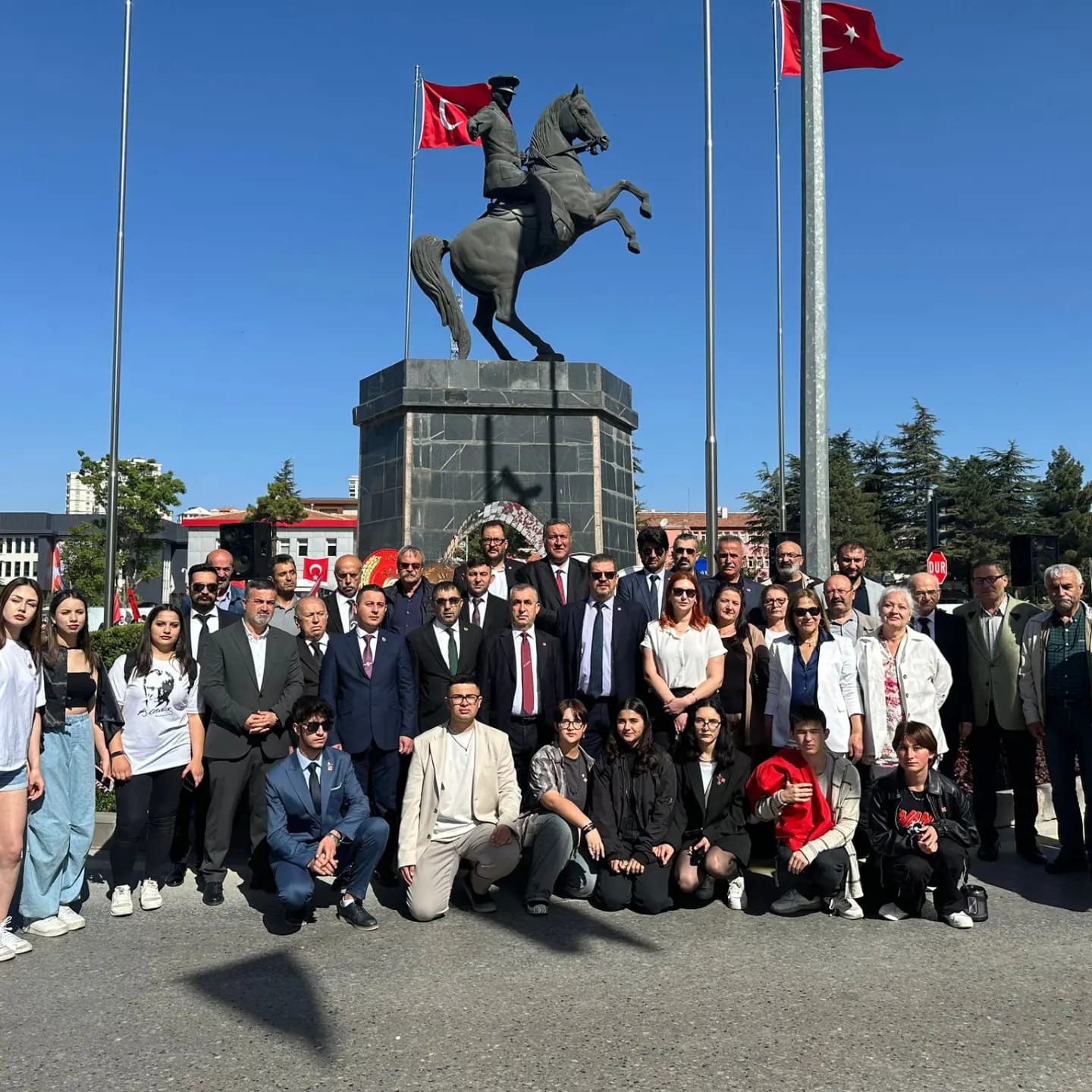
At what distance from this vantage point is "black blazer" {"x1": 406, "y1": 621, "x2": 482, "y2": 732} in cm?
652

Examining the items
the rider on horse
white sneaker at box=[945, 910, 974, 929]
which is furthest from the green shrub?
white sneaker at box=[945, 910, 974, 929]

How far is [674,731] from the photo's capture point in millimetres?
6328

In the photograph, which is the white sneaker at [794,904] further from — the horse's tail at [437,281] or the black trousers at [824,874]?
the horse's tail at [437,281]

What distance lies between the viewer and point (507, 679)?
20.8 feet

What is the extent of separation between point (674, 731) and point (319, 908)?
2.25 m

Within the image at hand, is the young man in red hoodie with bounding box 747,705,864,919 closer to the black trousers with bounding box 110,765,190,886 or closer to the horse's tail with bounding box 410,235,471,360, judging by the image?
the black trousers with bounding box 110,765,190,886

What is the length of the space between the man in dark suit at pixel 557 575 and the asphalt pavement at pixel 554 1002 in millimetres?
2341

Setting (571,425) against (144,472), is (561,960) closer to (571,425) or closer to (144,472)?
(571,425)

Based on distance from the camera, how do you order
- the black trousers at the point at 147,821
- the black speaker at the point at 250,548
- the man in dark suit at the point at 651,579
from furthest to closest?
1. the black speaker at the point at 250,548
2. the man in dark suit at the point at 651,579
3. the black trousers at the point at 147,821

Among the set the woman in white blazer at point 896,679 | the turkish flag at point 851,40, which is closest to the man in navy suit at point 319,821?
the woman in white blazer at point 896,679

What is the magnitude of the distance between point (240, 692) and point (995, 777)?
476 centimetres

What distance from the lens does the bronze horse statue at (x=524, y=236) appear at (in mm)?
12992

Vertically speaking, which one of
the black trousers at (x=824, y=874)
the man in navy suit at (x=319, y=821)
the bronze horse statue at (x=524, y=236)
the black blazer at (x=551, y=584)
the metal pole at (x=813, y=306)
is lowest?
the black trousers at (x=824, y=874)

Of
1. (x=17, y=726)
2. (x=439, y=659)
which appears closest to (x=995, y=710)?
(x=439, y=659)
